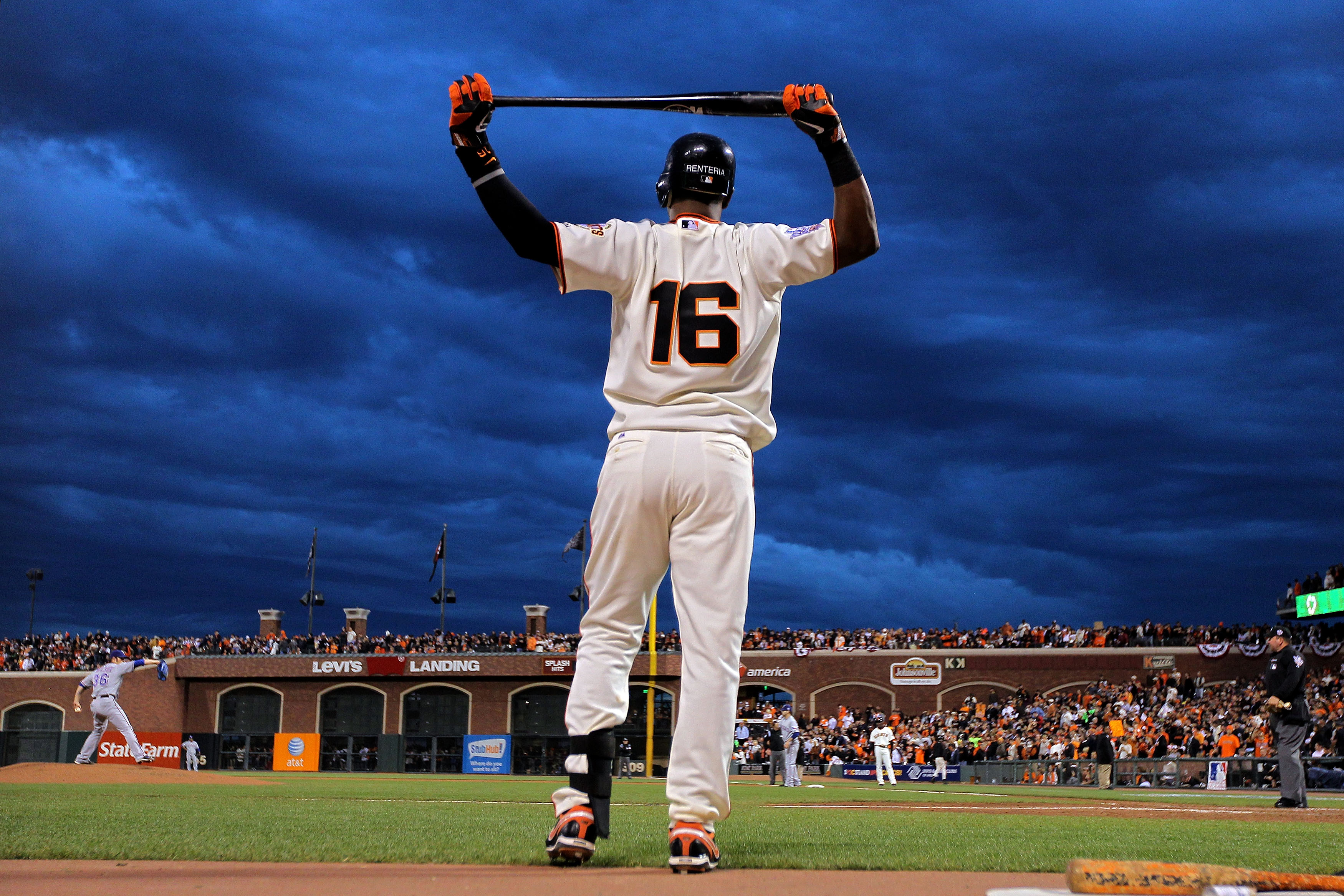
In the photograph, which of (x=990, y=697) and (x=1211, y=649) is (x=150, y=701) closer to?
(x=990, y=697)

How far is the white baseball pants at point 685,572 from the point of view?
3.81 metres

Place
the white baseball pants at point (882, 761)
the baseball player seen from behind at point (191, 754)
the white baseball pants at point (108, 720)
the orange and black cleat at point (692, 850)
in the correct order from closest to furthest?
1. the orange and black cleat at point (692, 850)
2. the white baseball pants at point (108, 720)
3. the white baseball pants at point (882, 761)
4. the baseball player seen from behind at point (191, 754)

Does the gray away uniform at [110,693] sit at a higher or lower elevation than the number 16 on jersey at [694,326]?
lower

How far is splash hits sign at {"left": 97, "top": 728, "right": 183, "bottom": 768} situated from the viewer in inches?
1614

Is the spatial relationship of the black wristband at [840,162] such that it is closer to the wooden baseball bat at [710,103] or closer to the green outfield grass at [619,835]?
the wooden baseball bat at [710,103]

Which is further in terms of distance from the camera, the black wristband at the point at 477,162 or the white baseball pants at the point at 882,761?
the white baseball pants at the point at 882,761

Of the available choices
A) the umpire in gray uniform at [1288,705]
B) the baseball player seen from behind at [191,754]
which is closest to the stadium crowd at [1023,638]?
the baseball player seen from behind at [191,754]

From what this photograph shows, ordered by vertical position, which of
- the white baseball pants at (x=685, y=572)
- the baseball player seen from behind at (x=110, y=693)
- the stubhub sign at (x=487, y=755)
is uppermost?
the white baseball pants at (x=685, y=572)

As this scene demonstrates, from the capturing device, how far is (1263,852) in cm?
429

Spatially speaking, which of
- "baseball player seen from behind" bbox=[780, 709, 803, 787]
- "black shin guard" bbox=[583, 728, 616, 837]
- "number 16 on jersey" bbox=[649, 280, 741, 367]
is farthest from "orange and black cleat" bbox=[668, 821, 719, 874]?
"baseball player seen from behind" bbox=[780, 709, 803, 787]

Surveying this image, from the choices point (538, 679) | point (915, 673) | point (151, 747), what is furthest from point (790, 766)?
point (151, 747)

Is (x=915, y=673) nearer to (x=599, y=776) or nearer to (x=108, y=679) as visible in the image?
(x=108, y=679)

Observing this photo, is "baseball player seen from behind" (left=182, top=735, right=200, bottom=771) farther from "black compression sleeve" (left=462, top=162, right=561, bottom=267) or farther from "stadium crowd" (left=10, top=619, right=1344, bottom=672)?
"black compression sleeve" (left=462, top=162, right=561, bottom=267)

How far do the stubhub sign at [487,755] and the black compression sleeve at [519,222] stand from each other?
1640 inches
